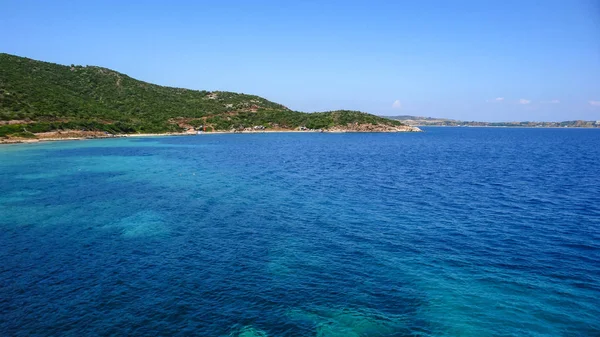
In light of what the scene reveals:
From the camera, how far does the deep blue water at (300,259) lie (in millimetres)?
19766

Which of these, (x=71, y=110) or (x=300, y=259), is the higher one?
(x=71, y=110)

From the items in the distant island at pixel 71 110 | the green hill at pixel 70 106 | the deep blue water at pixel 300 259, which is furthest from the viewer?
the green hill at pixel 70 106

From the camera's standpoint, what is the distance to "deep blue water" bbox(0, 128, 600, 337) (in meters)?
19.8

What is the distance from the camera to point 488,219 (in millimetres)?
37438

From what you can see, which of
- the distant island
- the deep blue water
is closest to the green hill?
the distant island

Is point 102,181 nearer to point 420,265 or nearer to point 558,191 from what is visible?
point 420,265

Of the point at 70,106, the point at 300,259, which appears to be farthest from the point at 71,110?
the point at 300,259

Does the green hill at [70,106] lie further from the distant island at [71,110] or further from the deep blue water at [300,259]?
the deep blue water at [300,259]

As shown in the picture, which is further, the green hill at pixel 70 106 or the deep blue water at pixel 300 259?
the green hill at pixel 70 106

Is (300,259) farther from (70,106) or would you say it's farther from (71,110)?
(70,106)

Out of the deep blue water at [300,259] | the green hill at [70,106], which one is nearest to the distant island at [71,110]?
the green hill at [70,106]

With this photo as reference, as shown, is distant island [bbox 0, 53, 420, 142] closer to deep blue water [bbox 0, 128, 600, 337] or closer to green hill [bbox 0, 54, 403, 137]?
green hill [bbox 0, 54, 403, 137]

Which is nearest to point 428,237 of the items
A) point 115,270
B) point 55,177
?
point 115,270

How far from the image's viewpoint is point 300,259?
2797 cm
